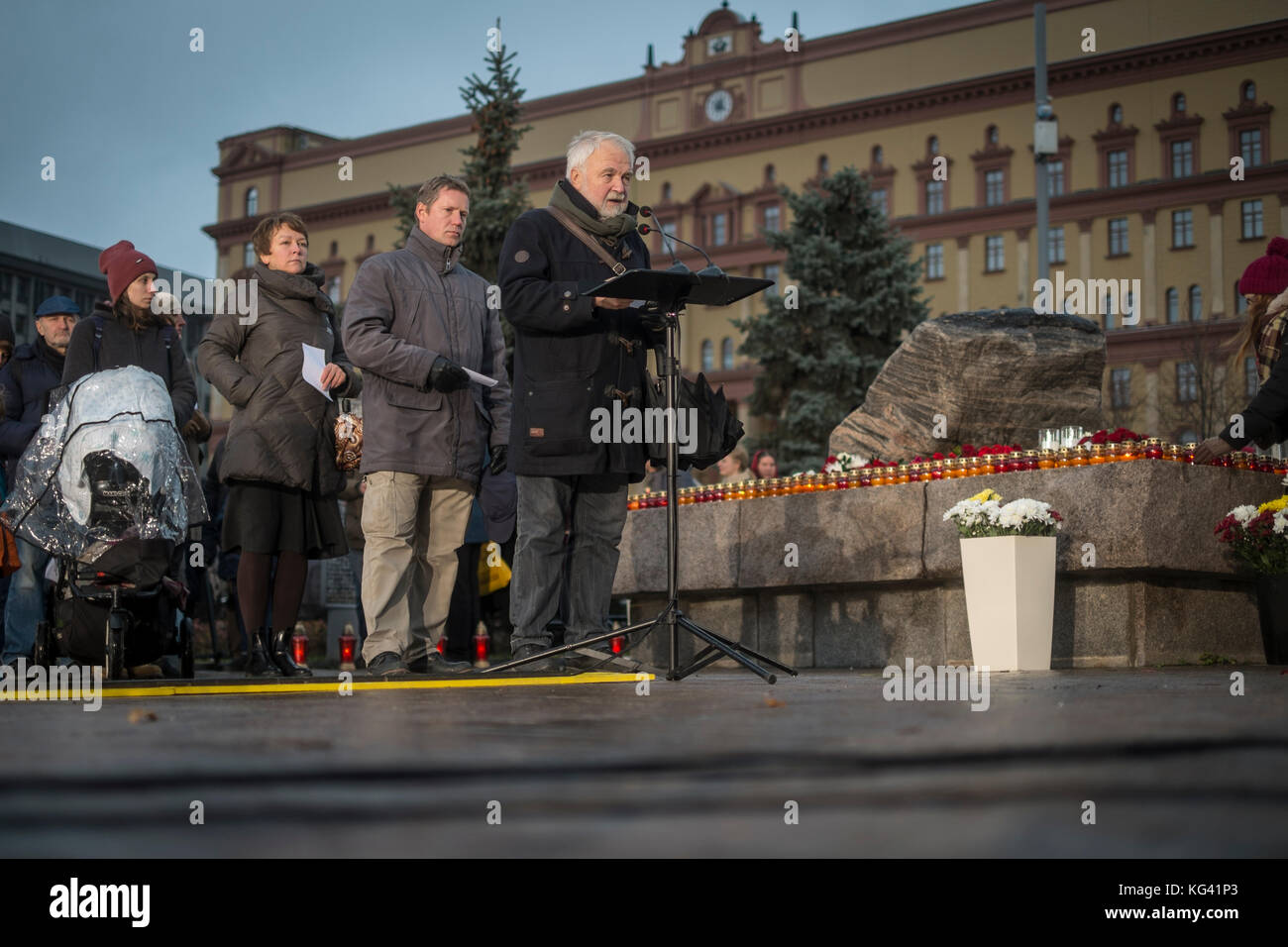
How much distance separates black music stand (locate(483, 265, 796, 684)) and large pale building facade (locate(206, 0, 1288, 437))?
119ft

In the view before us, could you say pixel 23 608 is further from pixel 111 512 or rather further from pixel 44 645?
pixel 111 512

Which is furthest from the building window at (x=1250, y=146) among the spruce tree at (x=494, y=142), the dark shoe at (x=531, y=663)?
the dark shoe at (x=531, y=663)

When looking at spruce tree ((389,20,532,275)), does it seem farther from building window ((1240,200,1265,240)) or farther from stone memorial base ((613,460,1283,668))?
building window ((1240,200,1265,240))

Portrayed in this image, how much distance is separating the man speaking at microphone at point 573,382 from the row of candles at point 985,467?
140cm

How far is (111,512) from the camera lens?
6141mm

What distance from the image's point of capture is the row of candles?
7859mm

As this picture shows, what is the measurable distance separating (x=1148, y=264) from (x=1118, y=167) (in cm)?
335

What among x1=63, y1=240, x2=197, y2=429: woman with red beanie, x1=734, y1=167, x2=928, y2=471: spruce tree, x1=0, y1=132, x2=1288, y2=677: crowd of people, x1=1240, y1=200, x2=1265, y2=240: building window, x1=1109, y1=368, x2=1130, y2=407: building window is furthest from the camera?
x1=1240, y1=200, x2=1265, y2=240: building window

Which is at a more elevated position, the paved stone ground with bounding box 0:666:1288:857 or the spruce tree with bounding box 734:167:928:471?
the spruce tree with bounding box 734:167:928:471

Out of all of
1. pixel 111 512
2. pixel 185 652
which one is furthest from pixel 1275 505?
pixel 111 512

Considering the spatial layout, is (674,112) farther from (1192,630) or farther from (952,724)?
(952,724)

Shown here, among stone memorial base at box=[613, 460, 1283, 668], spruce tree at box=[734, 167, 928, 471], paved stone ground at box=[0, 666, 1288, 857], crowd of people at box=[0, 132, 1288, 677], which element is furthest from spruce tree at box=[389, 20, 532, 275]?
paved stone ground at box=[0, 666, 1288, 857]

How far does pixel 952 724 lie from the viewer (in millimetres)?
2977
